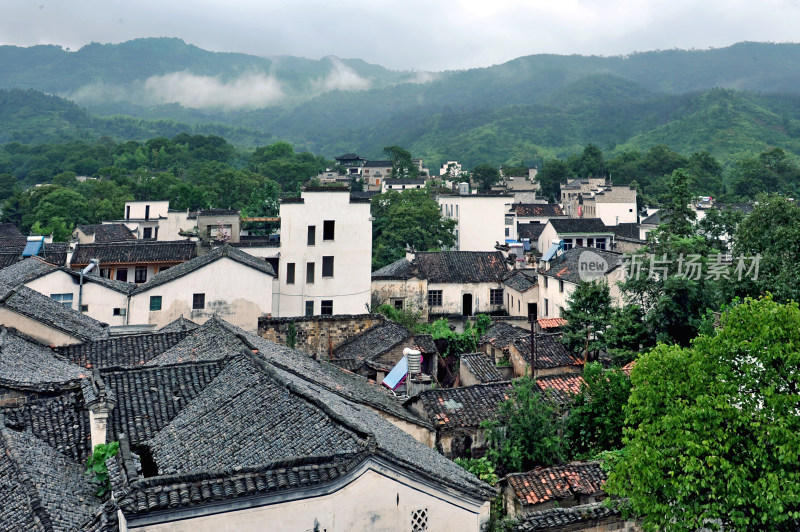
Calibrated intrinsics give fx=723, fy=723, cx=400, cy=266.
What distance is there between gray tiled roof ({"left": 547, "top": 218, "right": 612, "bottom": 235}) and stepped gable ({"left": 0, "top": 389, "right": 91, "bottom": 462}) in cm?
4031

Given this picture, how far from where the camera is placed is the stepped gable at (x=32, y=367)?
43.8 ft

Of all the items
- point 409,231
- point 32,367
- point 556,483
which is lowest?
point 556,483

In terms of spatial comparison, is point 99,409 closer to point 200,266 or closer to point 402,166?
point 200,266

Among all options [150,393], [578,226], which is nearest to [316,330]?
[150,393]

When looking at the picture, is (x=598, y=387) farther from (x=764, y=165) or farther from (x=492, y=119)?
(x=492, y=119)

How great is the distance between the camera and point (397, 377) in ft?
68.3

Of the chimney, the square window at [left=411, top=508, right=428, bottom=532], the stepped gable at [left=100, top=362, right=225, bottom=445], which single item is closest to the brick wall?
the stepped gable at [left=100, top=362, right=225, bottom=445]

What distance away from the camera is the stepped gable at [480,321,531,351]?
26125mm

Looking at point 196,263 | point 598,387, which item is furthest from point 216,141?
point 598,387

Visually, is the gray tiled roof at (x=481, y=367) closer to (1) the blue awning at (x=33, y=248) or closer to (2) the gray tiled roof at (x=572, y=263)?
(2) the gray tiled roof at (x=572, y=263)

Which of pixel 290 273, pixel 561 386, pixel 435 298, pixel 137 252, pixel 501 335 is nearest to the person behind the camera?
pixel 561 386

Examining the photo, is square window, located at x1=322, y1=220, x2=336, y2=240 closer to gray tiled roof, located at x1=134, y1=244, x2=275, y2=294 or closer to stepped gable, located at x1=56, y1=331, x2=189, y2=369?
gray tiled roof, located at x1=134, y1=244, x2=275, y2=294

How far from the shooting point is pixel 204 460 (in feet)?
33.3

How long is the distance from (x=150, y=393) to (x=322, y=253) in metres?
21.6
